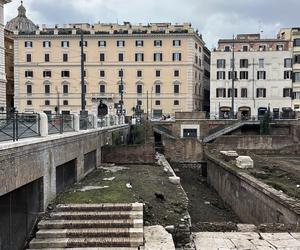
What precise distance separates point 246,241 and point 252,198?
7.35m

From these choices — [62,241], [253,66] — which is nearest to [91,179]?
[62,241]

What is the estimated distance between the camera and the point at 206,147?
35500 mm

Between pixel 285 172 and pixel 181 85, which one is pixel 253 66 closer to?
pixel 181 85

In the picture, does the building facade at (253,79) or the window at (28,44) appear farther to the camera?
the window at (28,44)

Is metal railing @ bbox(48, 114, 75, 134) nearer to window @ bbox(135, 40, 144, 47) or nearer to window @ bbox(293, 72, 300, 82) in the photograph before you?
window @ bbox(135, 40, 144, 47)

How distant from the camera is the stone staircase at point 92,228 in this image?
36.8 ft

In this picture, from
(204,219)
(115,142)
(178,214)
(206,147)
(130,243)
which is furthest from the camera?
(206,147)

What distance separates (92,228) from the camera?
12.0 meters

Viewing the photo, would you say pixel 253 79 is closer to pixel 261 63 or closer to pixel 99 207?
pixel 261 63

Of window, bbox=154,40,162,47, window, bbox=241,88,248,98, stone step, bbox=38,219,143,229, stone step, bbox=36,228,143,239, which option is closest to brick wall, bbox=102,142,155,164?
stone step, bbox=38,219,143,229

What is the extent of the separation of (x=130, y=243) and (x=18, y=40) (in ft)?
195

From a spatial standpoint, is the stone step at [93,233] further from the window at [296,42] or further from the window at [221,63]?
the window at [296,42]

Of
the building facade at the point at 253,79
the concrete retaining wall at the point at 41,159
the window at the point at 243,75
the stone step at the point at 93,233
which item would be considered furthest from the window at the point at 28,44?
the stone step at the point at 93,233

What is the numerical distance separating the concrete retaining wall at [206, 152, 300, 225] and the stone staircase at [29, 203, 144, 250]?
559 cm
